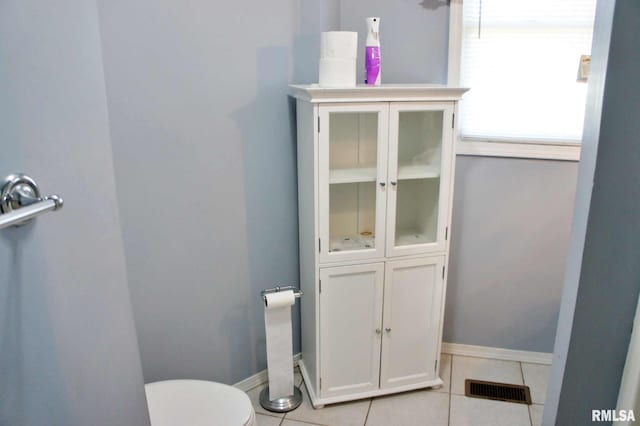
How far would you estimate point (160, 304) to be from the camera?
2.09m

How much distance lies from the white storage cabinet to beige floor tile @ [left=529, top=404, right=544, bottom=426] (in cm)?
47

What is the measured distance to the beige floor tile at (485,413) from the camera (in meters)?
2.27

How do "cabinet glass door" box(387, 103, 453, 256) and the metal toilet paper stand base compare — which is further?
the metal toilet paper stand base

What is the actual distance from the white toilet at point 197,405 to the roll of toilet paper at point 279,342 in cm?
52

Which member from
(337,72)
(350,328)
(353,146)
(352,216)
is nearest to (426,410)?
(350,328)

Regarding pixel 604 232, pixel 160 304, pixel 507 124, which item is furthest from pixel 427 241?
pixel 604 232

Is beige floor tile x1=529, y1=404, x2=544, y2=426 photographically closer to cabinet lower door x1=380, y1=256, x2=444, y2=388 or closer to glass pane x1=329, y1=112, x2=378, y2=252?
cabinet lower door x1=380, y1=256, x2=444, y2=388

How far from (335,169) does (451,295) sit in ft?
3.36

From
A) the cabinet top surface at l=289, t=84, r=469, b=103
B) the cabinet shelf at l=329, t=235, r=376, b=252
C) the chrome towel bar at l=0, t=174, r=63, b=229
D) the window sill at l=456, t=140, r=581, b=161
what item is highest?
the cabinet top surface at l=289, t=84, r=469, b=103

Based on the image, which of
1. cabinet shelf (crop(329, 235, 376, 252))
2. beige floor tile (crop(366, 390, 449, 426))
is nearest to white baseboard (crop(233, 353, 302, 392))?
beige floor tile (crop(366, 390, 449, 426))

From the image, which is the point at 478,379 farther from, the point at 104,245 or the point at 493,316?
the point at 104,245

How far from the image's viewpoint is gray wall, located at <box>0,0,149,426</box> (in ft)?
2.63

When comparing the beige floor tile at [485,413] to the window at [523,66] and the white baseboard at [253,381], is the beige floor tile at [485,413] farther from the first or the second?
the window at [523,66]

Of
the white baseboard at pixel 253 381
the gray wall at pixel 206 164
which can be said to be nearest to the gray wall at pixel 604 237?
the gray wall at pixel 206 164
